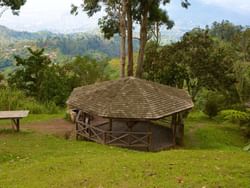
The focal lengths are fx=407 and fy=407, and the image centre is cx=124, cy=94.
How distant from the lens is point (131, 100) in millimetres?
19438

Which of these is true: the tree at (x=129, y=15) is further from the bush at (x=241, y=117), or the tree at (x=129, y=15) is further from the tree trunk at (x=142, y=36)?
the bush at (x=241, y=117)

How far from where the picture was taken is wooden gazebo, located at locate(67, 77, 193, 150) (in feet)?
60.8

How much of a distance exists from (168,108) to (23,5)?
11.3m

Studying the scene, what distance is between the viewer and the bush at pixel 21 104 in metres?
27.8

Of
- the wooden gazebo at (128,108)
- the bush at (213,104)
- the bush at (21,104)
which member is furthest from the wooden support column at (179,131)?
the bush at (21,104)

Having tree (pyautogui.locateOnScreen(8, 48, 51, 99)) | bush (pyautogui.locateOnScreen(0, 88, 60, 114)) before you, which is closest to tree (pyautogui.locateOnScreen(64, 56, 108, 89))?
tree (pyautogui.locateOnScreen(8, 48, 51, 99))

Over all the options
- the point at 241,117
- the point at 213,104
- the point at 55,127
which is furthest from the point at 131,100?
the point at 213,104

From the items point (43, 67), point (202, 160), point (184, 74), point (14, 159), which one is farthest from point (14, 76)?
point (202, 160)

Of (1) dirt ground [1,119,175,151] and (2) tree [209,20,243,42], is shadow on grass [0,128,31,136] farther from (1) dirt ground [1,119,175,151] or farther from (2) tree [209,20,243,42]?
(2) tree [209,20,243,42]

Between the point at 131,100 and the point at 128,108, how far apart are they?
763 mm

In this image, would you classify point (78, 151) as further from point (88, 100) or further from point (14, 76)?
point (14, 76)

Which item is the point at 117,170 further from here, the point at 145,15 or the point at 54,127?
the point at 145,15

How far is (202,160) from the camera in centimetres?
1188

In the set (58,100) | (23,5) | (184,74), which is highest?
(23,5)
